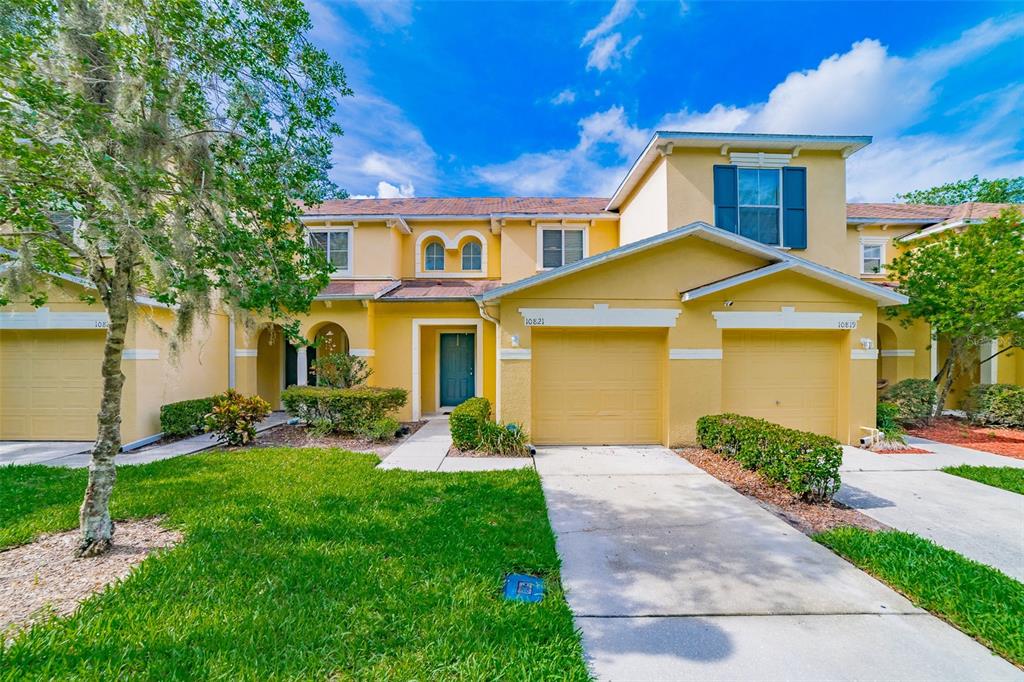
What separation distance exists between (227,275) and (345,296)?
6.88m

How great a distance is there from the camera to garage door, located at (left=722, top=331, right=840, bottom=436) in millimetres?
8219

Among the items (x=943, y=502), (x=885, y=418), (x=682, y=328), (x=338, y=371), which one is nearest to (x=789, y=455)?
(x=943, y=502)

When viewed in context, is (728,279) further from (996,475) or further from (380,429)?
(380,429)

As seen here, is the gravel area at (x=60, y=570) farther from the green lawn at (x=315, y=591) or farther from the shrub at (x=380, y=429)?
the shrub at (x=380, y=429)

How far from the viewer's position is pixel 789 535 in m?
4.32

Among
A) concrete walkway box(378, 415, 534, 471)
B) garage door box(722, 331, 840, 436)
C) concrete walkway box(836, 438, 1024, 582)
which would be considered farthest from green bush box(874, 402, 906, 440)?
concrete walkway box(378, 415, 534, 471)

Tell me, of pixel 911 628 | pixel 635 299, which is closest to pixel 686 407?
pixel 635 299

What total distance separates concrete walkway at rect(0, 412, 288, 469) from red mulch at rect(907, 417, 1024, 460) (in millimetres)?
16221

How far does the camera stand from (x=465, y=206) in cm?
1378

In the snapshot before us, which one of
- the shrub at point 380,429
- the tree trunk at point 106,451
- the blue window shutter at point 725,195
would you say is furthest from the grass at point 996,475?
the tree trunk at point 106,451

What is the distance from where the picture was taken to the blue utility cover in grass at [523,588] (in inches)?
126

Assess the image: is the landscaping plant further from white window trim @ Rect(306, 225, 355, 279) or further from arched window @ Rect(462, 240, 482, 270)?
arched window @ Rect(462, 240, 482, 270)

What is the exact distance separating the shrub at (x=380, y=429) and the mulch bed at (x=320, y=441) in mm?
114

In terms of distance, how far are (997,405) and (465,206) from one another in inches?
631
